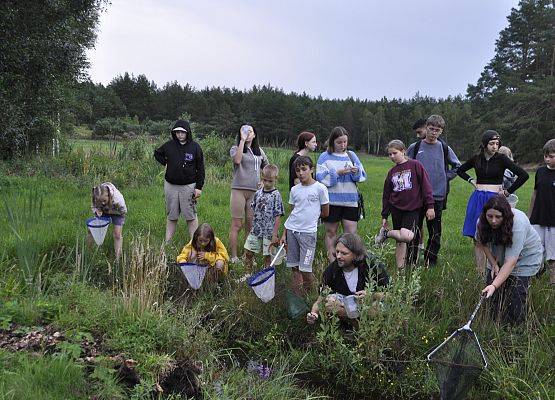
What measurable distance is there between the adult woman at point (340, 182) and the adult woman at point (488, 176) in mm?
1248

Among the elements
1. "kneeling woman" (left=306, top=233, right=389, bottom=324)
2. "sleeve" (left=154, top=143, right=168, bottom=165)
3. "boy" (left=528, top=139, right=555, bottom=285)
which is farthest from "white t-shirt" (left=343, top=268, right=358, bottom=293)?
"sleeve" (left=154, top=143, right=168, bottom=165)

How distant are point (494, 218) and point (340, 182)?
1.86m

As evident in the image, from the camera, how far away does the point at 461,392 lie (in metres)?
3.23

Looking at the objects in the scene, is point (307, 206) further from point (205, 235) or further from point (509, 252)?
point (509, 252)

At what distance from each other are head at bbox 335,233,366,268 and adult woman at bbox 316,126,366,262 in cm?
120

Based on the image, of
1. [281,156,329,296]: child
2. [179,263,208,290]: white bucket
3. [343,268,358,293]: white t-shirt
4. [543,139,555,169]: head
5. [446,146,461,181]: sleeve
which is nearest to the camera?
[343,268,358,293]: white t-shirt

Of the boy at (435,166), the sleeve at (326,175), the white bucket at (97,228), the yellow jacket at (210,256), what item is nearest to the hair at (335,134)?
the sleeve at (326,175)

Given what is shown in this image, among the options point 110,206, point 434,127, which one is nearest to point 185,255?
point 110,206

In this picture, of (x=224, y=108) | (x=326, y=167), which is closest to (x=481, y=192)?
(x=326, y=167)

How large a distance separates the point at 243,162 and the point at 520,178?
3.14 m

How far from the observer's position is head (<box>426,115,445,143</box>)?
5.43 m

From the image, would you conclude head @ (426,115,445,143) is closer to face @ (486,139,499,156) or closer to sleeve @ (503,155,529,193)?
face @ (486,139,499,156)

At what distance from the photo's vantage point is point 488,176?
516 centimetres

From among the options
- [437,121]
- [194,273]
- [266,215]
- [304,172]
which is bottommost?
[194,273]
